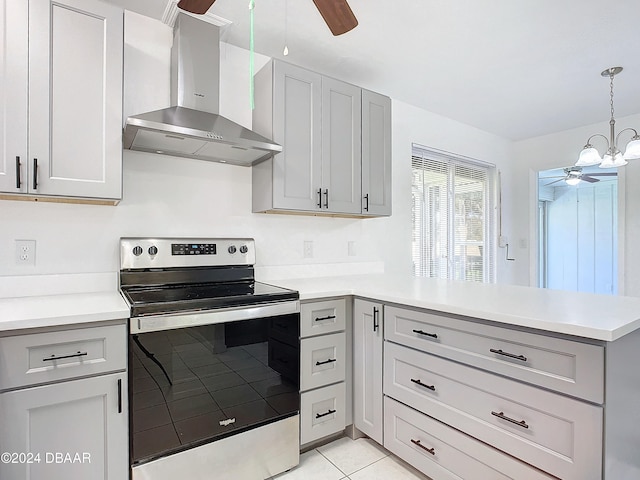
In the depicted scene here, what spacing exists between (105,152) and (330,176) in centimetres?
130

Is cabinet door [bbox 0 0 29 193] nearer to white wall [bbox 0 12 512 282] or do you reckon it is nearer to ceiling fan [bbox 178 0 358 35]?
white wall [bbox 0 12 512 282]

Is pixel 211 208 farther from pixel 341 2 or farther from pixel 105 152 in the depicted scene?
pixel 341 2

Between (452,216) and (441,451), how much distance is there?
107 inches

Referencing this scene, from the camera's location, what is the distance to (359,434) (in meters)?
2.16

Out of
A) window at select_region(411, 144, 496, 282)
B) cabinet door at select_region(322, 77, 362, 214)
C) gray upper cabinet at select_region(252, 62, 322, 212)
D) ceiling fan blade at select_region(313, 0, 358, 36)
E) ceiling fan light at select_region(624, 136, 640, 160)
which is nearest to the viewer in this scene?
ceiling fan blade at select_region(313, 0, 358, 36)

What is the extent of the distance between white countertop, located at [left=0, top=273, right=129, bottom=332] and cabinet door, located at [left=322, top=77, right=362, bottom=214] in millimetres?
1346

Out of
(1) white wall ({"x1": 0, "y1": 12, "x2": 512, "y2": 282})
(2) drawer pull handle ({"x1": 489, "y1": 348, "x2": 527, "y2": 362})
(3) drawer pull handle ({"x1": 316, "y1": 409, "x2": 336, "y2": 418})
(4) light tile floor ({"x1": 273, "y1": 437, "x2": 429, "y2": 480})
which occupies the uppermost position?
(1) white wall ({"x1": 0, "y1": 12, "x2": 512, "y2": 282})

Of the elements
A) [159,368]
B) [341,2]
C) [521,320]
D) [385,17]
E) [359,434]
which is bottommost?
[359,434]

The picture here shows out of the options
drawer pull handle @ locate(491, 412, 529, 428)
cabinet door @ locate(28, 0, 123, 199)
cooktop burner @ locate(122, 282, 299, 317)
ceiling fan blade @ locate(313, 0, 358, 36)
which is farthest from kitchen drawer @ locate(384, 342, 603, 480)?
cabinet door @ locate(28, 0, 123, 199)

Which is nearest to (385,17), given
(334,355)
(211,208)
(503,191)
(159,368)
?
(211,208)

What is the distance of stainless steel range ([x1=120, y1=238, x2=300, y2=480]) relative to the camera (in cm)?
146

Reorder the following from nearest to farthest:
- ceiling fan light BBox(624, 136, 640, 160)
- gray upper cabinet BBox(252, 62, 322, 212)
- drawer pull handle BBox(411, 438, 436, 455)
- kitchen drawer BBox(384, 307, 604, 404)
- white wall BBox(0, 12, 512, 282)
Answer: kitchen drawer BBox(384, 307, 604, 404) < drawer pull handle BBox(411, 438, 436, 455) < white wall BBox(0, 12, 512, 282) < gray upper cabinet BBox(252, 62, 322, 212) < ceiling fan light BBox(624, 136, 640, 160)

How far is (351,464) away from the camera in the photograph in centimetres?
192

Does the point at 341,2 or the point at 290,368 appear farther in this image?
the point at 290,368
